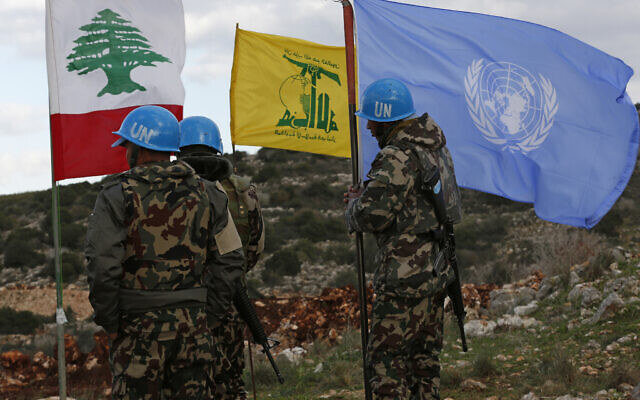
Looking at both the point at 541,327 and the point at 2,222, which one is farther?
the point at 2,222

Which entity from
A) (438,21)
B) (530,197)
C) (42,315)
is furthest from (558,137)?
(42,315)

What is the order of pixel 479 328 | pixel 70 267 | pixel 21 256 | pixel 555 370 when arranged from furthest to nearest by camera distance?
pixel 21 256 → pixel 70 267 → pixel 479 328 → pixel 555 370

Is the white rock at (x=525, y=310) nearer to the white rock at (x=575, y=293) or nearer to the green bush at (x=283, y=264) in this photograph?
the white rock at (x=575, y=293)

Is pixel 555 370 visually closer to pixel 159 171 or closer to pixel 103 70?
pixel 159 171

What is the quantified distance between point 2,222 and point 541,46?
86.2 ft

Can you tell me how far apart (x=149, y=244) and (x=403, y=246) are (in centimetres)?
162

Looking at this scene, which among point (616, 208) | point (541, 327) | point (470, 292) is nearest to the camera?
point (541, 327)

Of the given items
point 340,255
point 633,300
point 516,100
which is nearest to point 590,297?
point 633,300

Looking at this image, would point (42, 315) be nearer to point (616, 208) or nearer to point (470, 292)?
point (470, 292)

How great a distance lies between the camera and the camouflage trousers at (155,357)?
139 inches

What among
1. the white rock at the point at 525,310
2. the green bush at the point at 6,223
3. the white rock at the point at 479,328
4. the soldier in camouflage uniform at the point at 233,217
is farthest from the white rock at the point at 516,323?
the green bush at the point at 6,223

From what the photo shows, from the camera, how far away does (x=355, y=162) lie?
17.3 ft

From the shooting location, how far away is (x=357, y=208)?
168 inches

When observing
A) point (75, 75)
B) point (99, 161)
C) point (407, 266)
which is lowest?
point (407, 266)
